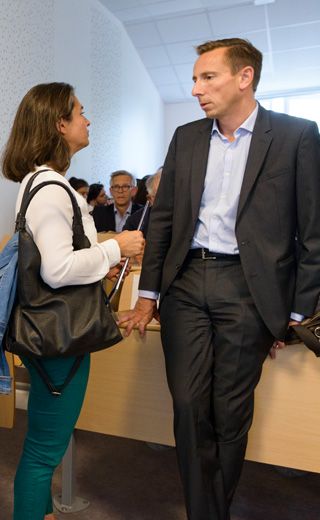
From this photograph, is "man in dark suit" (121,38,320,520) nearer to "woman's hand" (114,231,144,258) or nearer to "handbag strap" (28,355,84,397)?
"woman's hand" (114,231,144,258)

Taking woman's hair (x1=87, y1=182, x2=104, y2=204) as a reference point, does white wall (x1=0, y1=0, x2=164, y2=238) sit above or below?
above

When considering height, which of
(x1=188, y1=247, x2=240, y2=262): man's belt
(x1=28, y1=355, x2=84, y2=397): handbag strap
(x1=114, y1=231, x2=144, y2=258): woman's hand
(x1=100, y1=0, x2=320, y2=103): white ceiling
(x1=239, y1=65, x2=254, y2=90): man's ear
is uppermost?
(x1=100, y1=0, x2=320, y2=103): white ceiling

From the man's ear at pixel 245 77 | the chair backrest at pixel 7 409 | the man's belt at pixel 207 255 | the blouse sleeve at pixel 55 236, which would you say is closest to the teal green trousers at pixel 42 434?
the blouse sleeve at pixel 55 236

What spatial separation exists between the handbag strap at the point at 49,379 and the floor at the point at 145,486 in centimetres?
81

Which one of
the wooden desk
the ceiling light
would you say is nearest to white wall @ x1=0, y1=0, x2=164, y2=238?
the ceiling light

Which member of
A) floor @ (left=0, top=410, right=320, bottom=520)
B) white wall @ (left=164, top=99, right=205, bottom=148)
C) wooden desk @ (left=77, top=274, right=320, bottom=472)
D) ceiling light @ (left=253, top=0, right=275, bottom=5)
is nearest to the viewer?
wooden desk @ (left=77, top=274, right=320, bottom=472)

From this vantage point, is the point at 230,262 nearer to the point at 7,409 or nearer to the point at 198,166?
the point at 198,166

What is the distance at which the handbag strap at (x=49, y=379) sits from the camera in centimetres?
108

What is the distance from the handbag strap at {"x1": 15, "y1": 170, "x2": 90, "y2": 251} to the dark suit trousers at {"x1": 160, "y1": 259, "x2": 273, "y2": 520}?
368 mm

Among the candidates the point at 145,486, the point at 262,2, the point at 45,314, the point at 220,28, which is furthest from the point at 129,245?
the point at 220,28

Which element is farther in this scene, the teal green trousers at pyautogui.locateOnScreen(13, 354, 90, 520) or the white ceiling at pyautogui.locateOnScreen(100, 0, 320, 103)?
the white ceiling at pyautogui.locateOnScreen(100, 0, 320, 103)

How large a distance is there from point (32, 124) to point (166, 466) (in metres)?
1.58

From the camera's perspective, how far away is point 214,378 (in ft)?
4.29

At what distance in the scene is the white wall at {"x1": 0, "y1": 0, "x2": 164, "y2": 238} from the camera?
3.86m
